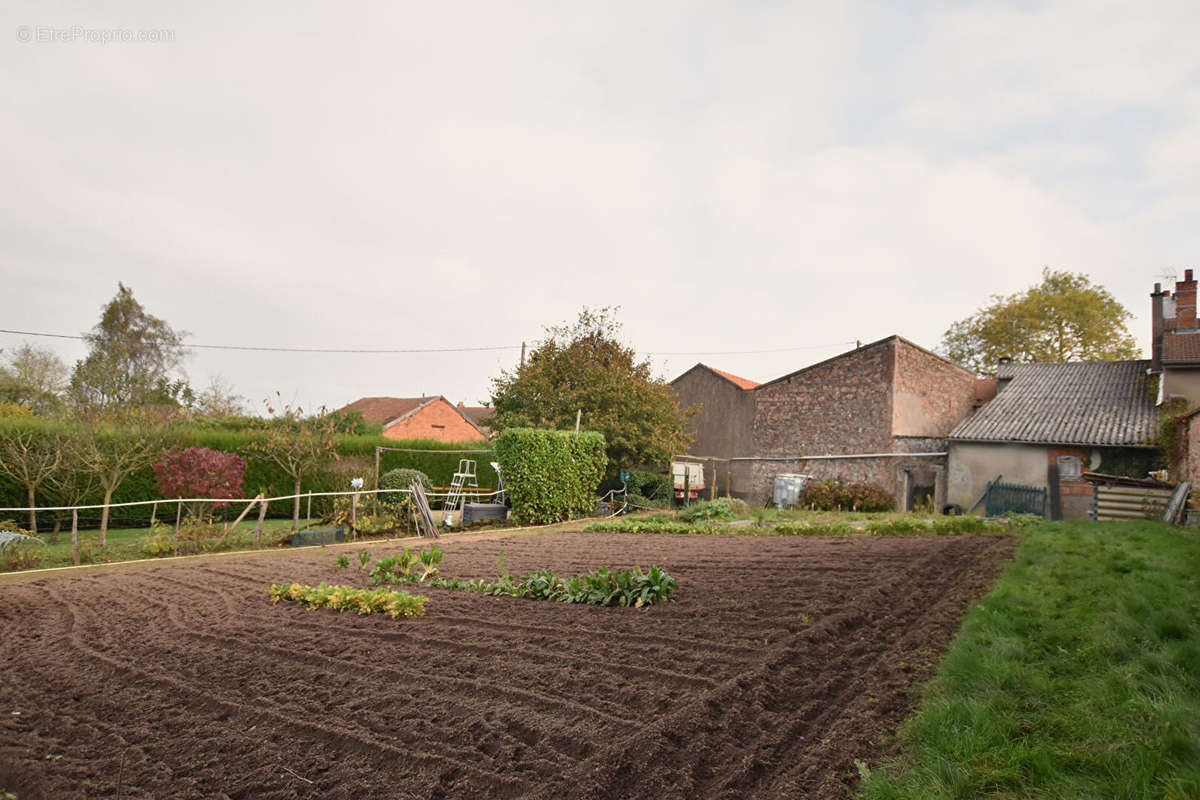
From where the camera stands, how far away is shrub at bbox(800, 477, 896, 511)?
17.3 meters

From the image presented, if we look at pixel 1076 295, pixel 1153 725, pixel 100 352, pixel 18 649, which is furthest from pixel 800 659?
pixel 100 352

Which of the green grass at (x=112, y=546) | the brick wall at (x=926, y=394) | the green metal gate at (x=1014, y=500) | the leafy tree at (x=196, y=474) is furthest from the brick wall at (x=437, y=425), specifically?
the green metal gate at (x=1014, y=500)

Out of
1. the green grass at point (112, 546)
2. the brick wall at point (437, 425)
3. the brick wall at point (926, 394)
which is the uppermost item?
the brick wall at point (926, 394)

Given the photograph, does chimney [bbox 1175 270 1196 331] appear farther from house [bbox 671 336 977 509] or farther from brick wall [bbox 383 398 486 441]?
brick wall [bbox 383 398 486 441]

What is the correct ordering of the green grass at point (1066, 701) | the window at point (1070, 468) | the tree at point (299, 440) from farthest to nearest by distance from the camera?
the window at point (1070, 468)
the tree at point (299, 440)
the green grass at point (1066, 701)

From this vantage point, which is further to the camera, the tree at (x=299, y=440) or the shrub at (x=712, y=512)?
the shrub at (x=712, y=512)

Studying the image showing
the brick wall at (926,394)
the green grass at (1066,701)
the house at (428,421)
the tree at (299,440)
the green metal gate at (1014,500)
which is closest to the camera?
the green grass at (1066,701)

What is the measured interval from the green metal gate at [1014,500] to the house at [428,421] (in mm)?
24693

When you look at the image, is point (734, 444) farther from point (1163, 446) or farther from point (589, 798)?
point (589, 798)

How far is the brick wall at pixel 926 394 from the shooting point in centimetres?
2153

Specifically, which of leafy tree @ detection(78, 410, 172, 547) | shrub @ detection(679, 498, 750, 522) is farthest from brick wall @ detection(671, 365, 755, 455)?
leafy tree @ detection(78, 410, 172, 547)

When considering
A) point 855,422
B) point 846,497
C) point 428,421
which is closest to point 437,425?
point 428,421

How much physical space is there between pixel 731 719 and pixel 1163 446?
19.5 m

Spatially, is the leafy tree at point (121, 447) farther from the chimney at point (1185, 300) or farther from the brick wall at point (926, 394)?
the chimney at point (1185, 300)
